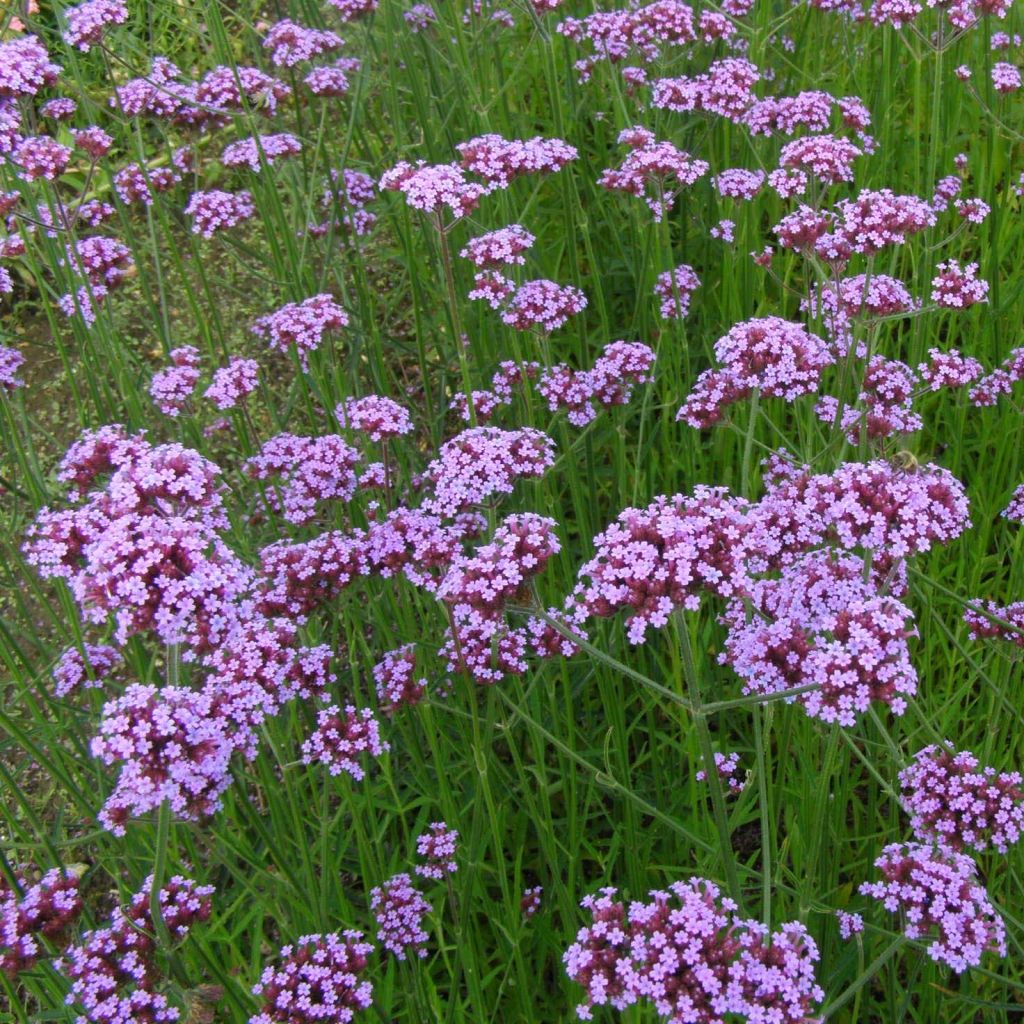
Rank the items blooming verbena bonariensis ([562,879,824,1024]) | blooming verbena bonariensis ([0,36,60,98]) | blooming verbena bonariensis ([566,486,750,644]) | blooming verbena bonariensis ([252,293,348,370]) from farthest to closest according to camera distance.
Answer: blooming verbena bonariensis ([252,293,348,370]), blooming verbena bonariensis ([0,36,60,98]), blooming verbena bonariensis ([566,486,750,644]), blooming verbena bonariensis ([562,879,824,1024])

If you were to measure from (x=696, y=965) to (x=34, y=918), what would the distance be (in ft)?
4.85

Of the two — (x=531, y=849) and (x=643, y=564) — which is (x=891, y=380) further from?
(x=531, y=849)

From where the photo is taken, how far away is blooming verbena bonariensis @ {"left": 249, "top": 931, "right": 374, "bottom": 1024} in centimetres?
221

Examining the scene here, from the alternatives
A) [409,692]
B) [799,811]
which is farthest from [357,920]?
[799,811]

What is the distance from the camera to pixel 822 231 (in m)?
3.26

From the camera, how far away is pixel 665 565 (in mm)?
2102

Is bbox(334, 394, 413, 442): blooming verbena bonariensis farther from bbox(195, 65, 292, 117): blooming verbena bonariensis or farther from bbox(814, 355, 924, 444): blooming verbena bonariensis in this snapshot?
bbox(195, 65, 292, 117): blooming verbena bonariensis

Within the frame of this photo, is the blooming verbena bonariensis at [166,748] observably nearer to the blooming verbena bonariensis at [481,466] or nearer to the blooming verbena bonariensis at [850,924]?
the blooming verbena bonariensis at [481,466]

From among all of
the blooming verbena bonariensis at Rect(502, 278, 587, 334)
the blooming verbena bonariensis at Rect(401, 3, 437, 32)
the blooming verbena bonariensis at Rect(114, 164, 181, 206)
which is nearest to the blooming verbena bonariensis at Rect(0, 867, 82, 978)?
the blooming verbena bonariensis at Rect(502, 278, 587, 334)

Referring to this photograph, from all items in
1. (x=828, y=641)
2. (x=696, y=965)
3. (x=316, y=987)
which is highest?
(x=828, y=641)

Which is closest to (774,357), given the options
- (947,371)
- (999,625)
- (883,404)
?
(883,404)

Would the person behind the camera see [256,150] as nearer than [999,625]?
No

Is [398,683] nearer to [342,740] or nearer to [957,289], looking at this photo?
[342,740]

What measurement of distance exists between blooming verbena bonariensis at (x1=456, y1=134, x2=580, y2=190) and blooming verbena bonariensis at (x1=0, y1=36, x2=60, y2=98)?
137cm
